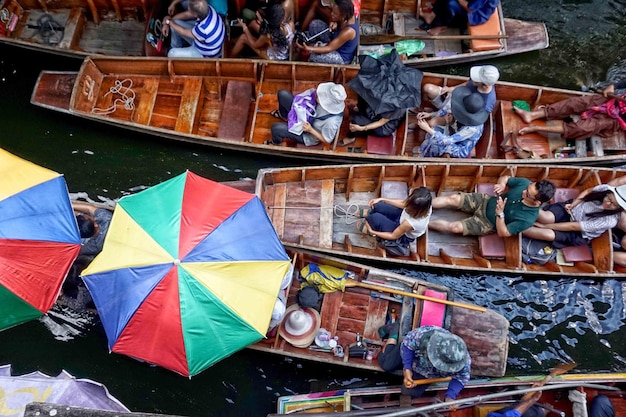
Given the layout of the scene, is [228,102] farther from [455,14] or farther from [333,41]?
[455,14]

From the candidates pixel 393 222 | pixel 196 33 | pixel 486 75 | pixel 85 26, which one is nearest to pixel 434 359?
pixel 393 222

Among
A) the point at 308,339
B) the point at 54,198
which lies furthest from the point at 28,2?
the point at 308,339

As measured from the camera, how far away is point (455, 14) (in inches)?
340

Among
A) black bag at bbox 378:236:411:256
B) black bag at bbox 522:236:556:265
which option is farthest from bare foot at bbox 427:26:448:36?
black bag at bbox 378:236:411:256

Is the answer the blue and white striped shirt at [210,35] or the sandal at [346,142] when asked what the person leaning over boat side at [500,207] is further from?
the blue and white striped shirt at [210,35]

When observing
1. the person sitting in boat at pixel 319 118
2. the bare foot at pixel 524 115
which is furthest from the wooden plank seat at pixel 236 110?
the bare foot at pixel 524 115

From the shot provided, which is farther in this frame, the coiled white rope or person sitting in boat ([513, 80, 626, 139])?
the coiled white rope

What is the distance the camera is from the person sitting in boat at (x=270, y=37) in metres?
7.23

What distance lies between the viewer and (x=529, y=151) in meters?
7.90

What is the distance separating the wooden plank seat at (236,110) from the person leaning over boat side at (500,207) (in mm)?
3082

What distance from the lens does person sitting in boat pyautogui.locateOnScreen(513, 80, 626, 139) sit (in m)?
7.74

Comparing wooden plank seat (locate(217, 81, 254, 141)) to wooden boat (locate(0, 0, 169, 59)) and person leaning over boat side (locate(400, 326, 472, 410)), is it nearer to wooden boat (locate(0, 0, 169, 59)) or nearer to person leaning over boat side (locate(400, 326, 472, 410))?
wooden boat (locate(0, 0, 169, 59))

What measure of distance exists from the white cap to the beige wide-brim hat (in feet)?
12.5

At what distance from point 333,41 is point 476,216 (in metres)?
3.23
